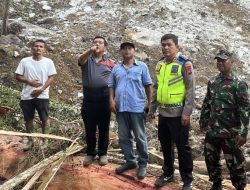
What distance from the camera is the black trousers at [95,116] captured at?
4.88 meters

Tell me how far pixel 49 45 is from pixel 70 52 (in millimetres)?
502

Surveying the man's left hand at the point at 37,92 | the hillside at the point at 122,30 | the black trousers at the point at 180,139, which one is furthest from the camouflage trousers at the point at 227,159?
the hillside at the point at 122,30

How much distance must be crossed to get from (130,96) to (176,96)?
1.65 feet

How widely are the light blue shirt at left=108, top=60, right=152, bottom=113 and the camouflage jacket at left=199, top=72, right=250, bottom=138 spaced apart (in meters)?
0.70

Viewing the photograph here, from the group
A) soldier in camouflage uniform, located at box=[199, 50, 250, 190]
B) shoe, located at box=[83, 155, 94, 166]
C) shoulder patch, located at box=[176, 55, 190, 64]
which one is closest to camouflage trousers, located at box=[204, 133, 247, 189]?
soldier in camouflage uniform, located at box=[199, 50, 250, 190]

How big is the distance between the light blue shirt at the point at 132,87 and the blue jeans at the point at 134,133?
9 cm

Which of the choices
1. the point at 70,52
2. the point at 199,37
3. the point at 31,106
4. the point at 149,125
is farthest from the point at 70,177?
the point at 199,37

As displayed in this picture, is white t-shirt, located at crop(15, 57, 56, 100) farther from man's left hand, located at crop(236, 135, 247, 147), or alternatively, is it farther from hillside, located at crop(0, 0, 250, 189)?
hillside, located at crop(0, 0, 250, 189)

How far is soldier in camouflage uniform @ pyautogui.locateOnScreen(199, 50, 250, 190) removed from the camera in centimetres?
421

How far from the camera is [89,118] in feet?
16.2

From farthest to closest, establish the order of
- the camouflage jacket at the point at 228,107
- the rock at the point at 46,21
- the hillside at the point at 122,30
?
the rock at the point at 46,21 → the hillside at the point at 122,30 → the camouflage jacket at the point at 228,107

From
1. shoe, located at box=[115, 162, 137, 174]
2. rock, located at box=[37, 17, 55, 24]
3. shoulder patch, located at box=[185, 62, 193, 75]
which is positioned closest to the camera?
shoulder patch, located at box=[185, 62, 193, 75]

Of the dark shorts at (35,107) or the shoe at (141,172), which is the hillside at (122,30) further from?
the shoe at (141,172)

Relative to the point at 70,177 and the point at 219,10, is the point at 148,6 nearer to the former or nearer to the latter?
the point at 219,10
